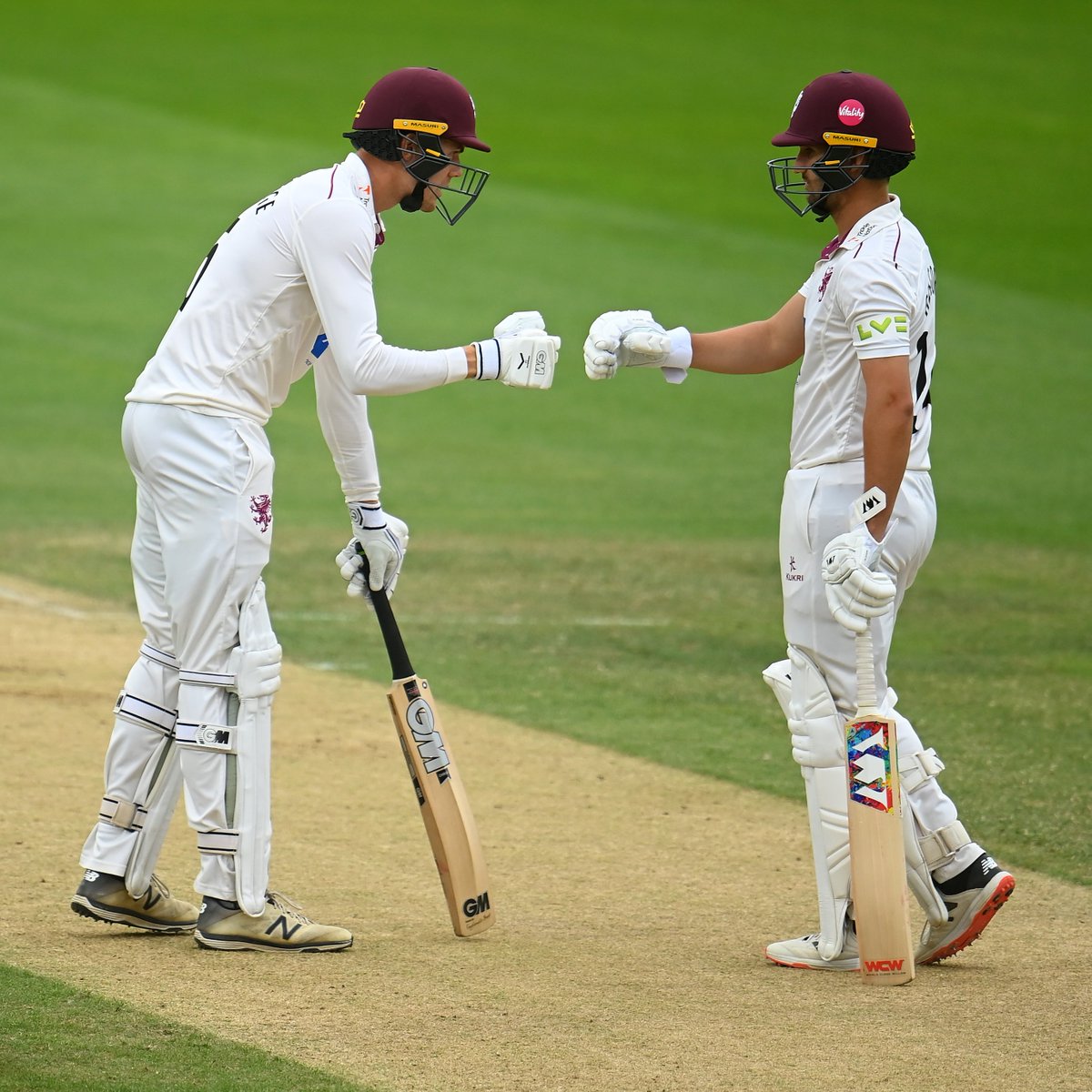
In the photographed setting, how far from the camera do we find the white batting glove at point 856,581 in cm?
482

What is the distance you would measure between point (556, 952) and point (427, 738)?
0.73 metres

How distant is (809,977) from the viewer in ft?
16.4

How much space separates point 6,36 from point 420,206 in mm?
34864

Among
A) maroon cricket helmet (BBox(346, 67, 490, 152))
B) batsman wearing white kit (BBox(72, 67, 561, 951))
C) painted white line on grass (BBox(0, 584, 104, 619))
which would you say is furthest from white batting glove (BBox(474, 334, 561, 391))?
painted white line on grass (BBox(0, 584, 104, 619))

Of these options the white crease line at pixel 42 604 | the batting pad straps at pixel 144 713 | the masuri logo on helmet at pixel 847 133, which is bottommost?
the white crease line at pixel 42 604

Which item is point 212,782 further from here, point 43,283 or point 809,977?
point 43,283

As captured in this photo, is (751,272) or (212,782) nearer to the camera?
(212,782)

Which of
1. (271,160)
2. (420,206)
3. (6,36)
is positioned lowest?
(420,206)

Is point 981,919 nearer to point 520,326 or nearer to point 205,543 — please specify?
point 520,326

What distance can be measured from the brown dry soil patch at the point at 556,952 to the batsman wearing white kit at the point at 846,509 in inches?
8.1

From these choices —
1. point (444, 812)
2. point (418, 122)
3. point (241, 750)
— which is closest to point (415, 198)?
point (418, 122)

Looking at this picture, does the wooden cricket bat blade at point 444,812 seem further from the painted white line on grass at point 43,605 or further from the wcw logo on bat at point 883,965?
the painted white line on grass at point 43,605

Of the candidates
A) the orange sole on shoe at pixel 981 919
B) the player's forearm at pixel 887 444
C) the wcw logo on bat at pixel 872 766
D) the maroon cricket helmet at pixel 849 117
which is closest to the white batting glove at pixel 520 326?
the maroon cricket helmet at pixel 849 117

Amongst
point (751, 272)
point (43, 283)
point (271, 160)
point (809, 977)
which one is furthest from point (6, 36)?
point (809, 977)
